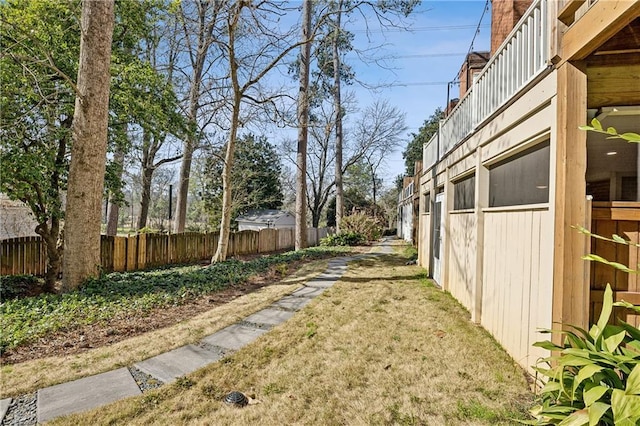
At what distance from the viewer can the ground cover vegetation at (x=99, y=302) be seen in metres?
3.66

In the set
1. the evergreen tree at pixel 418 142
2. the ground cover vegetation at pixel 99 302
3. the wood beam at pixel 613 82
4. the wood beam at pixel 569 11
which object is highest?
the evergreen tree at pixel 418 142

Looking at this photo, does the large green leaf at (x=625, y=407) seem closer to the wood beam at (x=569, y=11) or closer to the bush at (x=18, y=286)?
the wood beam at (x=569, y=11)

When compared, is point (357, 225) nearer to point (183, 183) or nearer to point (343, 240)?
point (343, 240)

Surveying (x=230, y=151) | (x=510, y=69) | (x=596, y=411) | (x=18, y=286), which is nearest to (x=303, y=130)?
(x=230, y=151)

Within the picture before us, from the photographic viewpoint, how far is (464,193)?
531cm

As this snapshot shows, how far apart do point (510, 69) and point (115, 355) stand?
4882 mm

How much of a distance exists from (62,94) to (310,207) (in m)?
19.3

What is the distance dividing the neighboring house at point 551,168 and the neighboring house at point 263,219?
77.5 feet

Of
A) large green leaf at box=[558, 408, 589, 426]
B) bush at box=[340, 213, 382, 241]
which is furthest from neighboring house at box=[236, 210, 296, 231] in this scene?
large green leaf at box=[558, 408, 589, 426]

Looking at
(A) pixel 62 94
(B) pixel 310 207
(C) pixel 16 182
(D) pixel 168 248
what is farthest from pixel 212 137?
(B) pixel 310 207

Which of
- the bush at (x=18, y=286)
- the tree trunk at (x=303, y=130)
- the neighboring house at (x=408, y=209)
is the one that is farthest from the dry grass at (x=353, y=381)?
the neighboring house at (x=408, y=209)

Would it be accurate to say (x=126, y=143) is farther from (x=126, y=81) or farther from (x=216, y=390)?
(x=216, y=390)

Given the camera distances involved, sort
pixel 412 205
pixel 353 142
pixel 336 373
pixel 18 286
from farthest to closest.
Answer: pixel 353 142
pixel 412 205
pixel 18 286
pixel 336 373

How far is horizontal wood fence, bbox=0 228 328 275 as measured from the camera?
271 inches
